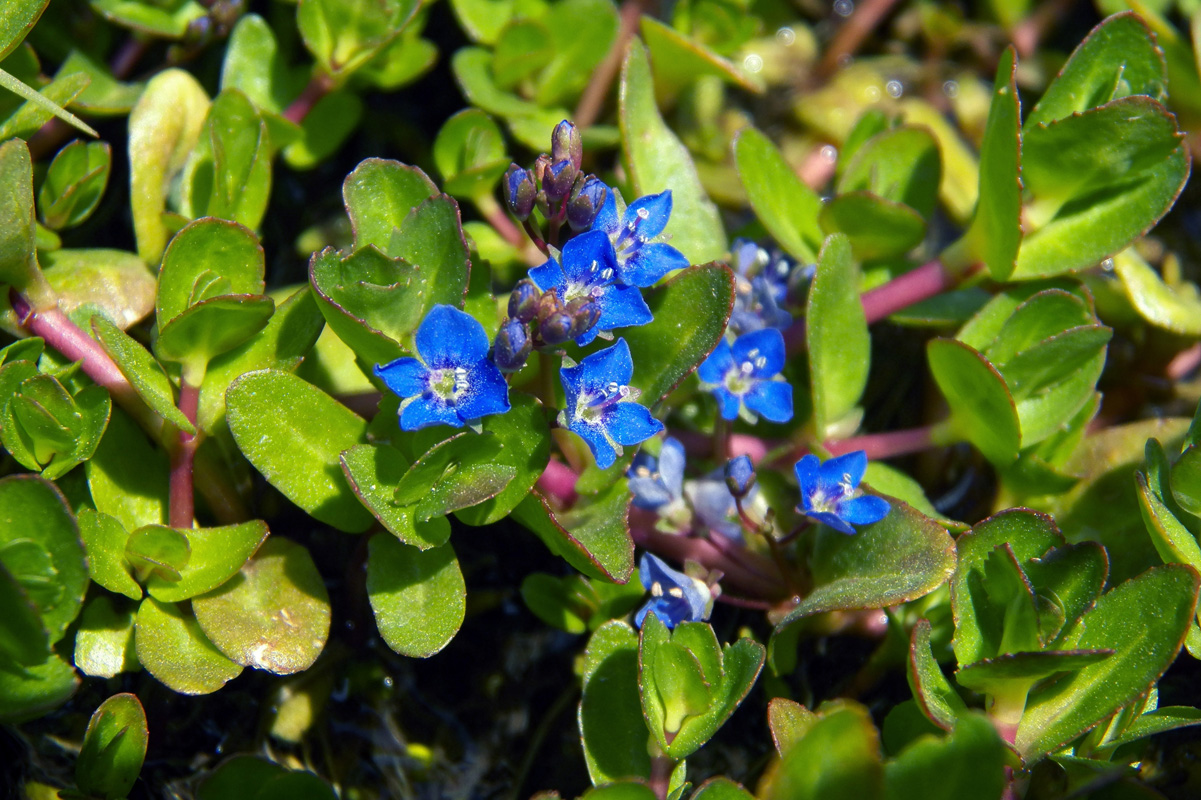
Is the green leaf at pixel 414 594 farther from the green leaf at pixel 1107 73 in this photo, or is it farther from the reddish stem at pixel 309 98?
the green leaf at pixel 1107 73

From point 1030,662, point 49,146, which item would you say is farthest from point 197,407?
point 1030,662

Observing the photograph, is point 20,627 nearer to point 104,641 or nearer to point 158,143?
point 104,641

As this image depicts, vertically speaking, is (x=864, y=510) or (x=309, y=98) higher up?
(x=309, y=98)

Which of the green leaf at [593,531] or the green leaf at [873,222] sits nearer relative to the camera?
the green leaf at [593,531]

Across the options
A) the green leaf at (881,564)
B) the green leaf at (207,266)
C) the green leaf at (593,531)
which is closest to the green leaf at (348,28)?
the green leaf at (207,266)

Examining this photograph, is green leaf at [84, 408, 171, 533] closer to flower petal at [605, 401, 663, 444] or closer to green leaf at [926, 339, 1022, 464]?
flower petal at [605, 401, 663, 444]

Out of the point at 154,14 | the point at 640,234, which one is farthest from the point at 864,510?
the point at 154,14
